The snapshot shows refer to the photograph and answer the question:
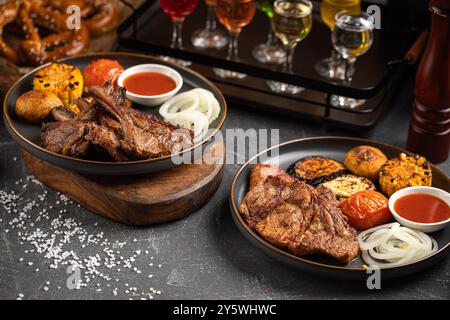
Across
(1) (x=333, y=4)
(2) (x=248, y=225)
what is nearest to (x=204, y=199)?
(2) (x=248, y=225)

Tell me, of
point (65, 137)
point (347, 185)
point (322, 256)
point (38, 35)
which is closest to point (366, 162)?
point (347, 185)

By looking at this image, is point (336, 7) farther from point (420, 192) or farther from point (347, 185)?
point (420, 192)

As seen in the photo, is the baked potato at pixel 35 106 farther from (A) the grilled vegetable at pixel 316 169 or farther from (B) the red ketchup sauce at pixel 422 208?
(B) the red ketchup sauce at pixel 422 208

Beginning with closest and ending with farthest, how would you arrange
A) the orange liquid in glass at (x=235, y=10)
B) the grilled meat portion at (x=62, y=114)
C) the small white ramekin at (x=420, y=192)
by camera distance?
the small white ramekin at (x=420, y=192) < the grilled meat portion at (x=62, y=114) < the orange liquid in glass at (x=235, y=10)

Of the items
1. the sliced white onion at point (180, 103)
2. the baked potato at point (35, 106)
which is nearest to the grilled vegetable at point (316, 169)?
the sliced white onion at point (180, 103)

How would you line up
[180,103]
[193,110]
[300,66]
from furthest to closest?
[300,66], [180,103], [193,110]
